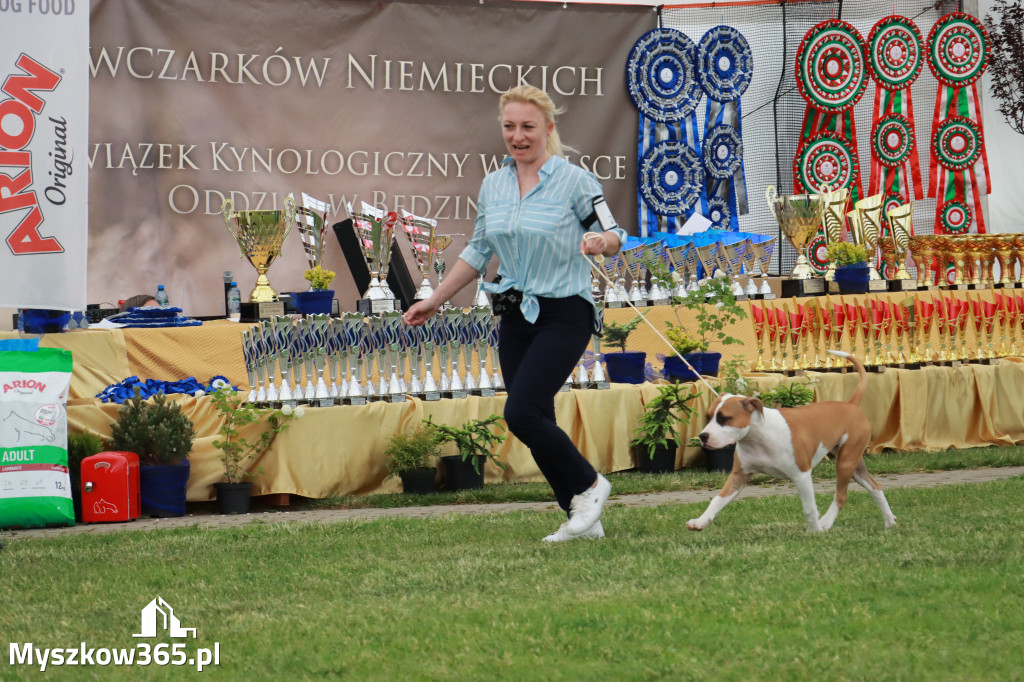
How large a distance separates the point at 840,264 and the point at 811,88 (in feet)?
6.77

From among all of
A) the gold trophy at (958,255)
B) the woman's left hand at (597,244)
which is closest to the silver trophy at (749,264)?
the gold trophy at (958,255)

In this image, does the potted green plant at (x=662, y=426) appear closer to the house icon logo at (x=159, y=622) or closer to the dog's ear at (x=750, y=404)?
the dog's ear at (x=750, y=404)

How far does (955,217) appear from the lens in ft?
33.7

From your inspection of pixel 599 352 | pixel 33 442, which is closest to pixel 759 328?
pixel 599 352

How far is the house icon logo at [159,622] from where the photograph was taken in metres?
3.28

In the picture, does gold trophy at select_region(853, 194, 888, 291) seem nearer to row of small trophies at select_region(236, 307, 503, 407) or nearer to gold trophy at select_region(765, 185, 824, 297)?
gold trophy at select_region(765, 185, 824, 297)

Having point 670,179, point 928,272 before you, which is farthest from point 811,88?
point 928,272

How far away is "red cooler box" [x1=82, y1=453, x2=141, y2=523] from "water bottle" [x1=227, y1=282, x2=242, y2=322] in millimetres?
1524

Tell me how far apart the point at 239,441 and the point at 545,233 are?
8.38 ft

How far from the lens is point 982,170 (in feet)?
33.8

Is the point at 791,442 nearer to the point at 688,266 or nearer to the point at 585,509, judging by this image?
the point at 585,509

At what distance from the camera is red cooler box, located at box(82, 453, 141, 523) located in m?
5.77

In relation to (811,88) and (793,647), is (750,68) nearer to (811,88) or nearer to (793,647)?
(811,88)

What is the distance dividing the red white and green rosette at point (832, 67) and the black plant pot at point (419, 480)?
515 cm
